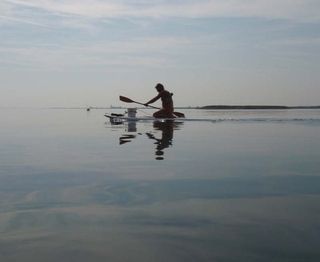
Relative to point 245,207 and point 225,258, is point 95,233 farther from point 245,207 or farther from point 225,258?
point 245,207

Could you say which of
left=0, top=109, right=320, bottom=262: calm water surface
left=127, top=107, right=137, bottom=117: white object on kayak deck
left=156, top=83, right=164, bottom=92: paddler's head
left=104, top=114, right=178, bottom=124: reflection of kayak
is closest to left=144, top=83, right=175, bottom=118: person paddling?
left=156, top=83, right=164, bottom=92: paddler's head

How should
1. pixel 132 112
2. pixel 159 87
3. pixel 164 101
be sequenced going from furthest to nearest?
pixel 132 112, pixel 159 87, pixel 164 101

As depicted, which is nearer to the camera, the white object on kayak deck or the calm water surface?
the calm water surface

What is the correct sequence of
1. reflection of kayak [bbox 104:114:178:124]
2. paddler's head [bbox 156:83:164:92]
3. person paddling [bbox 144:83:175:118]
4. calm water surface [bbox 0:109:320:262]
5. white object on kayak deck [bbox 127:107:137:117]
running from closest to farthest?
calm water surface [bbox 0:109:320:262], person paddling [bbox 144:83:175:118], paddler's head [bbox 156:83:164:92], reflection of kayak [bbox 104:114:178:124], white object on kayak deck [bbox 127:107:137:117]

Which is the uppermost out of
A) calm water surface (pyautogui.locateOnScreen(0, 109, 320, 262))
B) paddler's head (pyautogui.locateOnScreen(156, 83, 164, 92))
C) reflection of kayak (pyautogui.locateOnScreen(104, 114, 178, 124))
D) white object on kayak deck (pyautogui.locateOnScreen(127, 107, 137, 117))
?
paddler's head (pyautogui.locateOnScreen(156, 83, 164, 92))

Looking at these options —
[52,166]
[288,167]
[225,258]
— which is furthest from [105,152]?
[225,258]

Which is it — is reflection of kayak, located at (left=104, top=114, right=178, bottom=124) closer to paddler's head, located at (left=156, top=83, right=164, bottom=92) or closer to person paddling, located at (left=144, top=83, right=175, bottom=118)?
person paddling, located at (left=144, top=83, right=175, bottom=118)

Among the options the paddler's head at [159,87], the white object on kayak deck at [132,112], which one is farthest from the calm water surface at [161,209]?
the white object on kayak deck at [132,112]

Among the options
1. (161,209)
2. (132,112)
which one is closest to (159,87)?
(132,112)

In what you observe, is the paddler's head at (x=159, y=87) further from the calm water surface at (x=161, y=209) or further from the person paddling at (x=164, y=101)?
the calm water surface at (x=161, y=209)

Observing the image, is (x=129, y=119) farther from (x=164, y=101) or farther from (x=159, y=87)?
(x=159, y=87)

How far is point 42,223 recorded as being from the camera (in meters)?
4.94

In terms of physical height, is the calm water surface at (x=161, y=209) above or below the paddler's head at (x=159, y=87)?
below

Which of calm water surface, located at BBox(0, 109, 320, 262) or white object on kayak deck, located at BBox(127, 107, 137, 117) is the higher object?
white object on kayak deck, located at BBox(127, 107, 137, 117)
